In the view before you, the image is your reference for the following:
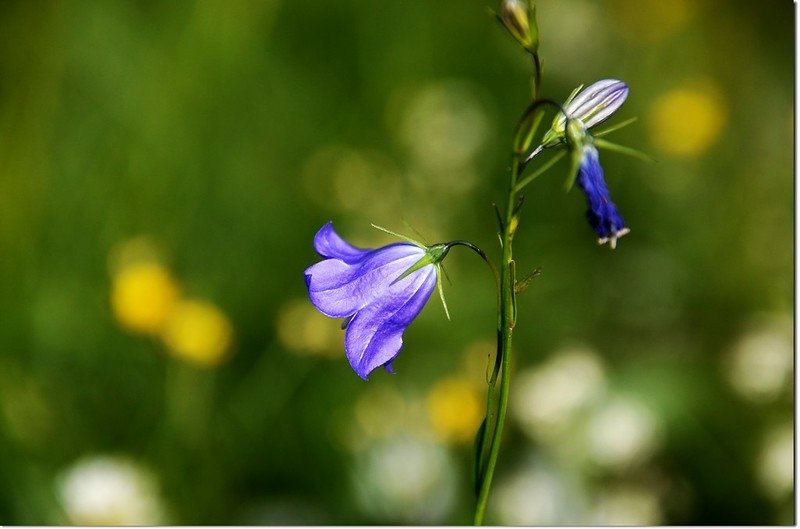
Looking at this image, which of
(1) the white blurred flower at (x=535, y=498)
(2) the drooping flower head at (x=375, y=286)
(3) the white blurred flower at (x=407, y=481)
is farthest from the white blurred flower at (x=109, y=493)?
(2) the drooping flower head at (x=375, y=286)

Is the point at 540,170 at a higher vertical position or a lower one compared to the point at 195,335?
lower

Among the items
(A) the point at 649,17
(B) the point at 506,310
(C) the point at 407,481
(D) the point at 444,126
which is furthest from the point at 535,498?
(A) the point at 649,17

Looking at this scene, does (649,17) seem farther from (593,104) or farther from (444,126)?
(593,104)

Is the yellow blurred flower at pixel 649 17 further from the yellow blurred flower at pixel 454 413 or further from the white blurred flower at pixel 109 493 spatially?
the white blurred flower at pixel 109 493

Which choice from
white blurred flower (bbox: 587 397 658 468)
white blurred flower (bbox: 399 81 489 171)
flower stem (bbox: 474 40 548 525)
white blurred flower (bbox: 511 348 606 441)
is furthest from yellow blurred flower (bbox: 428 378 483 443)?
flower stem (bbox: 474 40 548 525)

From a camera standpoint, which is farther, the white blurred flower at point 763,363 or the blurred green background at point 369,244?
the white blurred flower at point 763,363

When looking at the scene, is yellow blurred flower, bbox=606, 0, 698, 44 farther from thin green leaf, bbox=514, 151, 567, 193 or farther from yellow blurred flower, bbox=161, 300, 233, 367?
thin green leaf, bbox=514, 151, 567, 193

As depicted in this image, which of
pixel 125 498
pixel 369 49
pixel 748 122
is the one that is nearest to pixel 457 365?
pixel 125 498
